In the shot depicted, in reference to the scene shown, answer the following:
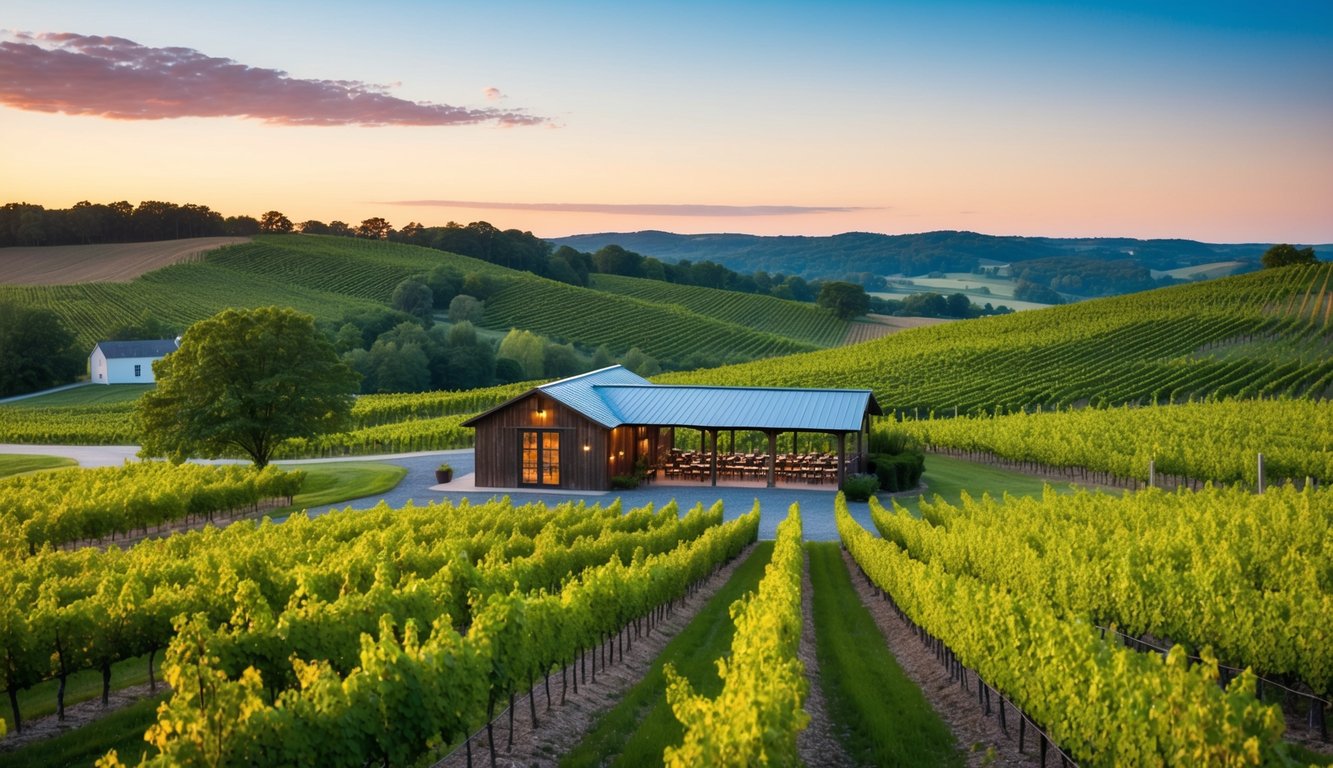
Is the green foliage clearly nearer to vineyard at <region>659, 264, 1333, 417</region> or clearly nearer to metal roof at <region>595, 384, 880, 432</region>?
metal roof at <region>595, 384, 880, 432</region>

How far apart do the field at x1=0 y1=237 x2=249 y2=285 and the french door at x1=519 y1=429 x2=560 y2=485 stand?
9269cm

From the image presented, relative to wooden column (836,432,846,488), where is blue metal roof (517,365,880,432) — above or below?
above

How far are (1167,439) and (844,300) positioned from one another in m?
99.6

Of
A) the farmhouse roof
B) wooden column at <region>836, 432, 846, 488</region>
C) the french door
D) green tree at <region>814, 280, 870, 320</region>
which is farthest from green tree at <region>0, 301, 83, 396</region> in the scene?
green tree at <region>814, 280, 870, 320</region>

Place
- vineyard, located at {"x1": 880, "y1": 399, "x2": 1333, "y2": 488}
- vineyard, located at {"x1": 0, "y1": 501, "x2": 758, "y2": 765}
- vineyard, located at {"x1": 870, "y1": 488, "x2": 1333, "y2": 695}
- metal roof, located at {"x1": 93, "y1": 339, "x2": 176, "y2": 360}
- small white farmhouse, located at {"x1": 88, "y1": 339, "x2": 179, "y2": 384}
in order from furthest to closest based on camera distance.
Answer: metal roof, located at {"x1": 93, "y1": 339, "x2": 176, "y2": 360} → small white farmhouse, located at {"x1": 88, "y1": 339, "x2": 179, "y2": 384} → vineyard, located at {"x1": 880, "y1": 399, "x2": 1333, "y2": 488} → vineyard, located at {"x1": 870, "y1": 488, "x2": 1333, "y2": 695} → vineyard, located at {"x1": 0, "y1": 501, "x2": 758, "y2": 765}

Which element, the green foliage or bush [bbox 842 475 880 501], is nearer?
the green foliage

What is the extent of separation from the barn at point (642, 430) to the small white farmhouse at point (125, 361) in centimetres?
5644

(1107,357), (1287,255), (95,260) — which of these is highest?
(1287,255)

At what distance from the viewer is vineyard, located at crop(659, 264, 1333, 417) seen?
58469 mm

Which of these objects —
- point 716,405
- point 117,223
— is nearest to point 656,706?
point 716,405

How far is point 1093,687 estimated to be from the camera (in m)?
8.94

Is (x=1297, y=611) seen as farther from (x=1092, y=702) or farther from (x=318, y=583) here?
(x=318, y=583)

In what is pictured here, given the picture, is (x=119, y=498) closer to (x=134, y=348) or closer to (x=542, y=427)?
(x=542, y=427)

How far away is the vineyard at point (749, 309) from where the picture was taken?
128m
